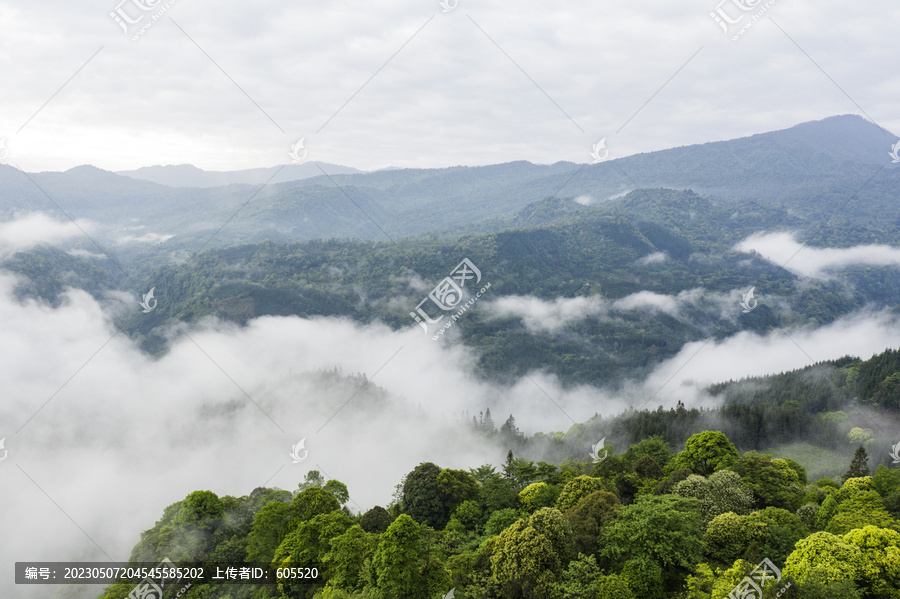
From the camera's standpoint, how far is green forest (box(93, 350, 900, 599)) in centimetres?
2422

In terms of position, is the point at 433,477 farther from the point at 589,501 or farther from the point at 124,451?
the point at 124,451

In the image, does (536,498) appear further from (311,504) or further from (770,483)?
(770,483)

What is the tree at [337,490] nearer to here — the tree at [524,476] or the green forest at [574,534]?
the green forest at [574,534]

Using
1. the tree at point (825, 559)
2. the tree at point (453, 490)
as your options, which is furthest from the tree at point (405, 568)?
the tree at point (825, 559)

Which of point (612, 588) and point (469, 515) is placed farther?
point (469, 515)

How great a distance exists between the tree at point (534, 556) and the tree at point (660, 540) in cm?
272

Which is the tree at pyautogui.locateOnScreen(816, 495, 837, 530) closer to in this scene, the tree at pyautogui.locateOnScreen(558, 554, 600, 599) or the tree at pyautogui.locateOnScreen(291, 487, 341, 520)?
the tree at pyautogui.locateOnScreen(558, 554, 600, 599)

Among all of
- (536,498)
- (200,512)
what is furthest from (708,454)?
(200,512)

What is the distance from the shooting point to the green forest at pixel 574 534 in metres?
24.2

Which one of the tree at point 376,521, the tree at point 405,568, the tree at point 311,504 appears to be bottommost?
the tree at point 405,568

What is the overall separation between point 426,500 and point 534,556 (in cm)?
1578

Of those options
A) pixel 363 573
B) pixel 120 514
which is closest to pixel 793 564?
pixel 363 573

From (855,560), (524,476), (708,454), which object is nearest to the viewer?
(855,560)

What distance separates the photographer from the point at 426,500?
40.5m
